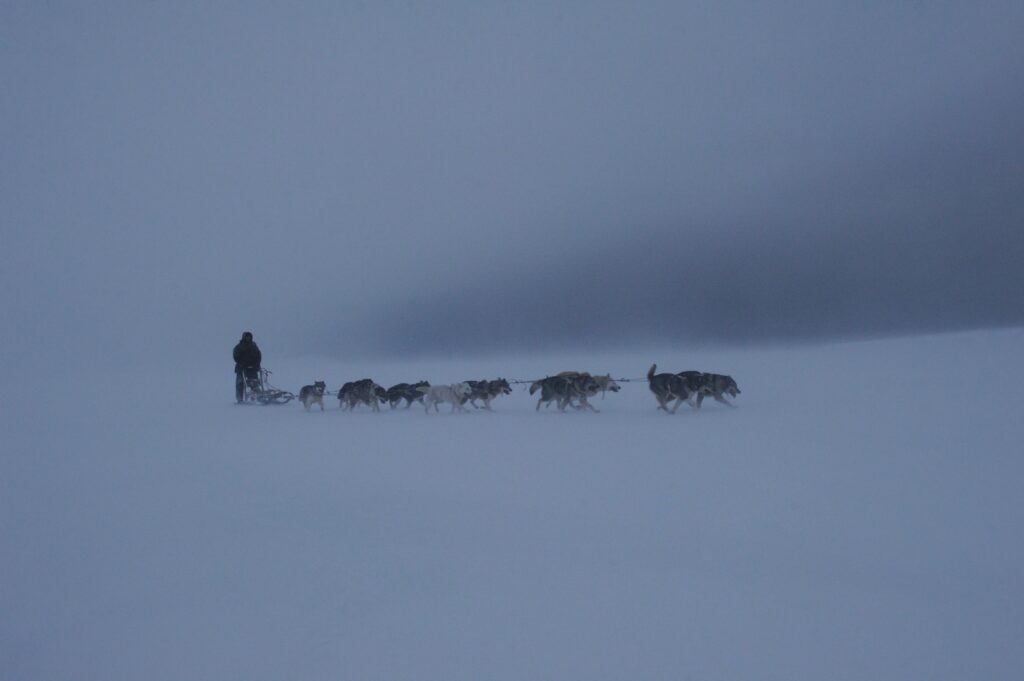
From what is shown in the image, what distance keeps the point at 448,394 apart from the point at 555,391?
6.09 feet

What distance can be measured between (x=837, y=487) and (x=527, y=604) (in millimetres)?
2636

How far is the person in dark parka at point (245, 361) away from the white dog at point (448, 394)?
475 cm

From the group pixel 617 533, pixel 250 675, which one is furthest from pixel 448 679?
pixel 617 533

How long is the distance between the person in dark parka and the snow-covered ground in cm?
583

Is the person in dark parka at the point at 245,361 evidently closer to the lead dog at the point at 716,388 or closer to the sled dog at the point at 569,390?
the sled dog at the point at 569,390

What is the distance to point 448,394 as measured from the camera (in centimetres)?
862

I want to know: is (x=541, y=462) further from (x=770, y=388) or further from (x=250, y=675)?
(x=770, y=388)

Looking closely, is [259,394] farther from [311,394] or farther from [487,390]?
[487,390]

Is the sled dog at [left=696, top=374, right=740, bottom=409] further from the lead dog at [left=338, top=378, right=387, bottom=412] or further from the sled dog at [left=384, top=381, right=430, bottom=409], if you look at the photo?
the lead dog at [left=338, top=378, right=387, bottom=412]

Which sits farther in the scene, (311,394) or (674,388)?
(311,394)

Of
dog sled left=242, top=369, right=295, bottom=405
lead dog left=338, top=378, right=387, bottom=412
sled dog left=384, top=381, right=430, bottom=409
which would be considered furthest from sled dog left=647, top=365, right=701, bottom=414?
dog sled left=242, top=369, right=295, bottom=405

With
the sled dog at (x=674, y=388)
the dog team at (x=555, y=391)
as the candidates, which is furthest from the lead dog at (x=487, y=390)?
the sled dog at (x=674, y=388)

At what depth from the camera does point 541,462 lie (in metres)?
4.58

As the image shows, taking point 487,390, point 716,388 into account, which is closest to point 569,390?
point 487,390
